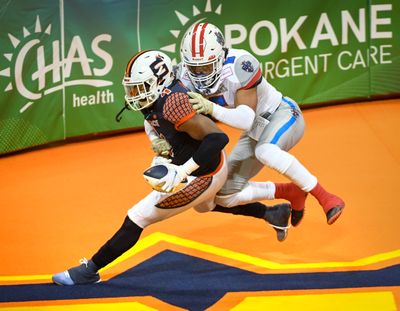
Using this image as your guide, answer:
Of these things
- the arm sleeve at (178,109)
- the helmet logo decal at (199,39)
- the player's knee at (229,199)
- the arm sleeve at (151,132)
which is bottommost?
the player's knee at (229,199)

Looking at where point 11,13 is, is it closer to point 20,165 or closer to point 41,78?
point 41,78

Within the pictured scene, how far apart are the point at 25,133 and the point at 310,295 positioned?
4.56m

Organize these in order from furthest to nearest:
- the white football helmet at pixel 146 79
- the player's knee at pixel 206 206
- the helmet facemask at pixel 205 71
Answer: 1. the player's knee at pixel 206 206
2. the helmet facemask at pixel 205 71
3. the white football helmet at pixel 146 79

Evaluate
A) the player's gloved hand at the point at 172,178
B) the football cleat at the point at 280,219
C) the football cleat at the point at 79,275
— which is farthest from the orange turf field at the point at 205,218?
the player's gloved hand at the point at 172,178

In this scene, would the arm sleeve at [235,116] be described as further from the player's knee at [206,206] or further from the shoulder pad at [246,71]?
the player's knee at [206,206]

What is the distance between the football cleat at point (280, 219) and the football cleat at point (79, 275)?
1.48 m

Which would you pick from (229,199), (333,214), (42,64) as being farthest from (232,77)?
(42,64)

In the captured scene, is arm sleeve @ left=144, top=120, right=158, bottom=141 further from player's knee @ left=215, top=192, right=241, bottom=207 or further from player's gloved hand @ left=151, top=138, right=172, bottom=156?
player's knee @ left=215, top=192, right=241, bottom=207

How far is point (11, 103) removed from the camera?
355 inches

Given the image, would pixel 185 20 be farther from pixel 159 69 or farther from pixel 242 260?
pixel 159 69

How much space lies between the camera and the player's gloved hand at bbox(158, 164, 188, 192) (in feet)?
18.0

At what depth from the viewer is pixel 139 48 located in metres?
9.62

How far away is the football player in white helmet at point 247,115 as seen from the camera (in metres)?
5.95

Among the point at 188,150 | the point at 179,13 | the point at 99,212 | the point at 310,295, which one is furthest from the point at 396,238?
the point at 179,13
